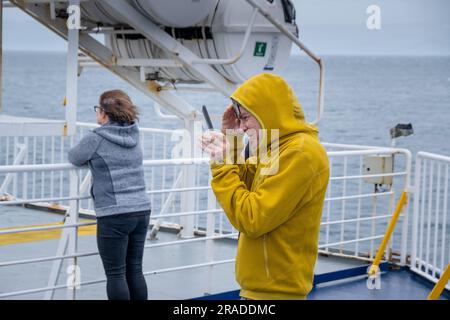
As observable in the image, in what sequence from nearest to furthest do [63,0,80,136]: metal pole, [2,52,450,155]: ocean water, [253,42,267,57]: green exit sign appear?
[63,0,80,136]: metal pole < [253,42,267,57]: green exit sign < [2,52,450,155]: ocean water

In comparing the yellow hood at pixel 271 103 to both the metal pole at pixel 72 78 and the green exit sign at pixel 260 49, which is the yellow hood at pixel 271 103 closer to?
the metal pole at pixel 72 78

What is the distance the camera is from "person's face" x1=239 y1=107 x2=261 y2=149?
340cm

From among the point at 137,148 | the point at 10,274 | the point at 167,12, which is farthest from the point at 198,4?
the point at 10,274

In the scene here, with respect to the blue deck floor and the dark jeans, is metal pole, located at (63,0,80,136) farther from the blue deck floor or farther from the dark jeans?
the blue deck floor

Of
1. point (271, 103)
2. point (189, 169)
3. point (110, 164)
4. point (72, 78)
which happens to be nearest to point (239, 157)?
point (271, 103)

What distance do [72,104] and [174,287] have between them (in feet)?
5.61

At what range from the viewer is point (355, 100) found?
76.8 metres

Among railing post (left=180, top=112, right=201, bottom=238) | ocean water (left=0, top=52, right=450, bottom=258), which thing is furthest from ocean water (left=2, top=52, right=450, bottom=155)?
railing post (left=180, top=112, right=201, bottom=238)

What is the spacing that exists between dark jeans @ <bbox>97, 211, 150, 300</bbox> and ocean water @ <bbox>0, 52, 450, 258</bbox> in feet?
16.1

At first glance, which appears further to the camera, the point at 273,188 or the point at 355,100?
the point at 355,100

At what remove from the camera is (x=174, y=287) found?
6773 mm

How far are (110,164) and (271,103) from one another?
1.85 m

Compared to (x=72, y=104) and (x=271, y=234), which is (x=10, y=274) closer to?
(x=72, y=104)

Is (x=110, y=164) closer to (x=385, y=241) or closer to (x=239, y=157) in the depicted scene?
(x=239, y=157)
